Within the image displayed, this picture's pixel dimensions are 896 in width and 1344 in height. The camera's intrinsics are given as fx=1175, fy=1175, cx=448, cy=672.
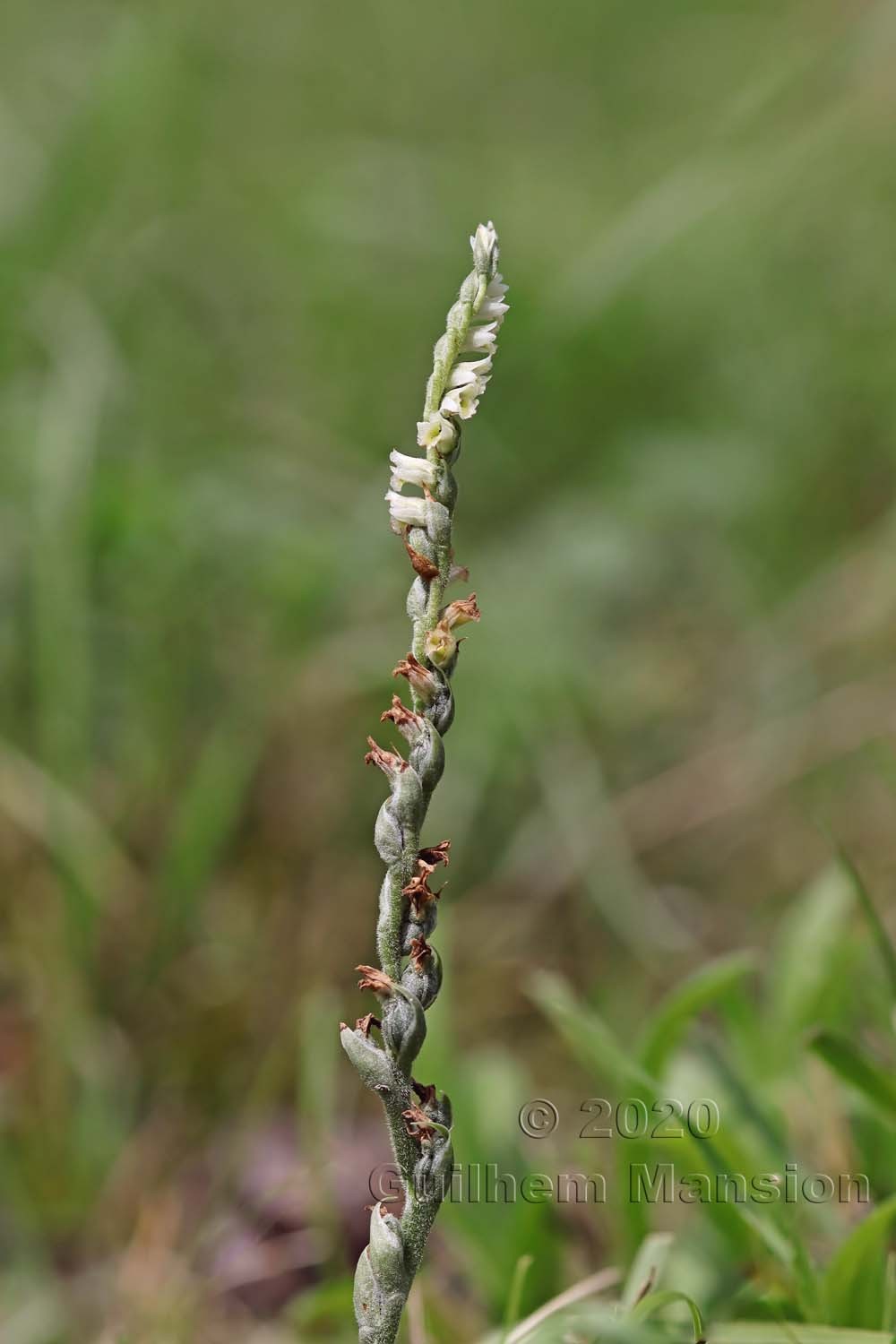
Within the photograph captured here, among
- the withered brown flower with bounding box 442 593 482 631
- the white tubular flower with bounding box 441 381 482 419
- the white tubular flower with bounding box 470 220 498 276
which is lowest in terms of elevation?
the withered brown flower with bounding box 442 593 482 631

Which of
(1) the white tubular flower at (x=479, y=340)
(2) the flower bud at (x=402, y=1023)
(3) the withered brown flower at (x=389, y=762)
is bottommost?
(2) the flower bud at (x=402, y=1023)

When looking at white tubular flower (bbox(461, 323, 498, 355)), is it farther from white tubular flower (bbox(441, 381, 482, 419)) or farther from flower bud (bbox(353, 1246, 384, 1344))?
flower bud (bbox(353, 1246, 384, 1344))

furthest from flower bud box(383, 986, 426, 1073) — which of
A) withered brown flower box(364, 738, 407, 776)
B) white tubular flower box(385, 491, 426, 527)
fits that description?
white tubular flower box(385, 491, 426, 527)

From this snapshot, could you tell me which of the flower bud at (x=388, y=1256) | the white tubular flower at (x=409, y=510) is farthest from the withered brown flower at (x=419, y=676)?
the flower bud at (x=388, y=1256)

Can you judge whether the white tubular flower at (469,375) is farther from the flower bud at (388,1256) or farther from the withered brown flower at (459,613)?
the flower bud at (388,1256)

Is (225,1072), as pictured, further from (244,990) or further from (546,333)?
(546,333)
